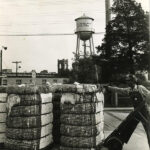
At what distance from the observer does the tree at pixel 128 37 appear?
3338 centimetres

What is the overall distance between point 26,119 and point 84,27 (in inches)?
1468

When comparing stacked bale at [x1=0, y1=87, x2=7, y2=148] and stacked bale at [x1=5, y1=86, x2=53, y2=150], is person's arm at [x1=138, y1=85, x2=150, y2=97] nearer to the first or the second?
stacked bale at [x1=5, y1=86, x2=53, y2=150]

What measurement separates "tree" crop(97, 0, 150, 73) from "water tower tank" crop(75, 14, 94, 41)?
7.46 meters

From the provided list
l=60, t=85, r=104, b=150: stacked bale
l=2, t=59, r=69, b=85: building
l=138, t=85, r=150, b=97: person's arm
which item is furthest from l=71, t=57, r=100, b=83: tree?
l=60, t=85, r=104, b=150: stacked bale

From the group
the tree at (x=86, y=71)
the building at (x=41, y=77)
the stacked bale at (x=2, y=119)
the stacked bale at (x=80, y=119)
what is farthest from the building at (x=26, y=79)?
the stacked bale at (x=80, y=119)

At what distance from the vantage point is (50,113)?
5883 millimetres

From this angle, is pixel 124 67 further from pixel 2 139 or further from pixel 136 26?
pixel 2 139

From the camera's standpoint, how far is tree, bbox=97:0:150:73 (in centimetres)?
3338

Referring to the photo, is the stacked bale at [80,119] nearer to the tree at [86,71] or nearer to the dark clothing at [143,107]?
the dark clothing at [143,107]

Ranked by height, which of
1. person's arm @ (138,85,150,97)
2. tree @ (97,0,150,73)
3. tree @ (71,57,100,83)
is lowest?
person's arm @ (138,85,150,97)

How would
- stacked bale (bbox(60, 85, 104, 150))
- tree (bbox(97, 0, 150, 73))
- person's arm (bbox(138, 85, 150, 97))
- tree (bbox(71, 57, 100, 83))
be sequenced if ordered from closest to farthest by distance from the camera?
1. stacked bale (bbox(60, 85, 104, 150))
2. person's arm (bbox(138, 85, 150, 97))
3. tree (bbox(97, 0, 150, 73))
4. tree (bbox(71, 57, 100, 83))

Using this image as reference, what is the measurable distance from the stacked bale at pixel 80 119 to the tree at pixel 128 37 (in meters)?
28.0

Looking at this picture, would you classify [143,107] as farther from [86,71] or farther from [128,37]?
[86,71]

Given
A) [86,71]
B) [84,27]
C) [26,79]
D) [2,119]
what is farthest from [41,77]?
[2,119]
